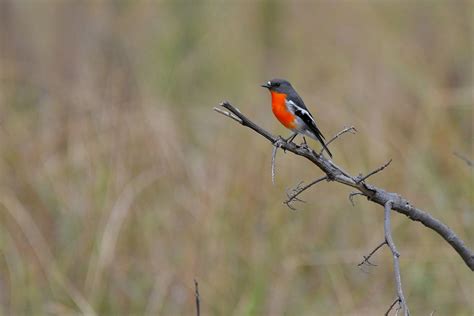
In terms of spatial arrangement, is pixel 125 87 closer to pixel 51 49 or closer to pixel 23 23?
pixel 51 49

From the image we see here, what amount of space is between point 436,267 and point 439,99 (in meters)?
1.22

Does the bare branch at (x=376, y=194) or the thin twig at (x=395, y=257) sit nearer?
the thin twig at (x=395, y=257)

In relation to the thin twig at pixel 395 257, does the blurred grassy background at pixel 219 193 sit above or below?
above

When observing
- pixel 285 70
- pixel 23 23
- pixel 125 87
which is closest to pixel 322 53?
pixel 285 70

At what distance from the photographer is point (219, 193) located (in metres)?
5.56

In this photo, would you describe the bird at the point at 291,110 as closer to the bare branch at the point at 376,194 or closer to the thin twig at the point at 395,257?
the bare branch at the point at 376,194

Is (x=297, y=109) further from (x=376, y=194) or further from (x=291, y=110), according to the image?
(x=376, y=194)

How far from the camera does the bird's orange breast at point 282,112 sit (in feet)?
11.3

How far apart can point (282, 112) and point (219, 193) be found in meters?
2.15

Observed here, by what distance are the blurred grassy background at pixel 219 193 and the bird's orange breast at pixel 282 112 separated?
1.50m

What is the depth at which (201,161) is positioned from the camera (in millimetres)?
6035

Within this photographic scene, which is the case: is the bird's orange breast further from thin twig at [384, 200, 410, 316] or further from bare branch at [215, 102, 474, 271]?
thin twig at [384, 200, 410, 316]

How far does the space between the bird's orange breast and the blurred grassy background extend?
1498 mm

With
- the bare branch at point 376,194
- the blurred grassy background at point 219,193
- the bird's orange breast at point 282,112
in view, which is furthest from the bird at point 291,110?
the blurred grassy background at point 219,193
